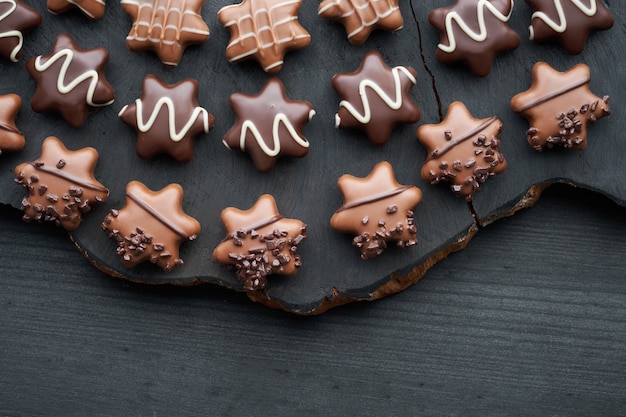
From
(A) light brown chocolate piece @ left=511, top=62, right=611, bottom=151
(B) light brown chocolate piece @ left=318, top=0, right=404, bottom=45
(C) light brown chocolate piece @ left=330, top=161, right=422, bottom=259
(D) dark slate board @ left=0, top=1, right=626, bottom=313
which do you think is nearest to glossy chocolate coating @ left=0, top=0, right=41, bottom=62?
(D) dark slate board @ left=0, top=1, right=626, bottom=313

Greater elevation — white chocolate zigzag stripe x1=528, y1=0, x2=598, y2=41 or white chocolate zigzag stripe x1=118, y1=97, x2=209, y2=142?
white chocolate zigzag stripe x1=528, y1=0, x2=598, y2=41

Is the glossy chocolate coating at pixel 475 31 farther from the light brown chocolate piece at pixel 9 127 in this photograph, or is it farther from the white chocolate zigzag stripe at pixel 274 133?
the light brown chocolate piece at pixel 9 127

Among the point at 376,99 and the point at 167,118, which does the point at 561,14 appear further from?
the point at 167,118

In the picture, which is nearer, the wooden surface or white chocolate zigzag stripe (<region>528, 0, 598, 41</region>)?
white chocolate zigzag stripe (<region>528, 0, 598, 41</region>)

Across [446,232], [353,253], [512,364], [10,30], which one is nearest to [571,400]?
[512,364]

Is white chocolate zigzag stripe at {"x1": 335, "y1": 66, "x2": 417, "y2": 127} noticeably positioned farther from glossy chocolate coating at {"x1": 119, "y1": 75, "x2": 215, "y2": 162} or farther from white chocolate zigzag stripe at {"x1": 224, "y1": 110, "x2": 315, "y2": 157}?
glossy chocolate coating at {"x1": 119, "y1": 75, "x2": 215, "y2": 162}

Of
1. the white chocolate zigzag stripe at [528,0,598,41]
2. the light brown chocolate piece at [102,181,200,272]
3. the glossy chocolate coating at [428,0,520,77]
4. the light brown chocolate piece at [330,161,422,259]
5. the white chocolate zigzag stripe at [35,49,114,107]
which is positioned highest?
the white chocolate zigzag stripe at [528,0,598,41]
